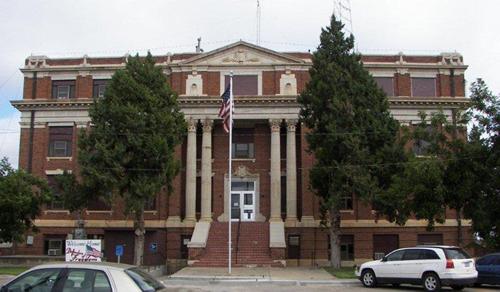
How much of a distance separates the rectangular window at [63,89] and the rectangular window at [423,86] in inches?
993

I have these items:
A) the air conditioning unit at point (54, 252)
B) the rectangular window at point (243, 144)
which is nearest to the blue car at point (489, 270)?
the rectangular window at point (243, 144)

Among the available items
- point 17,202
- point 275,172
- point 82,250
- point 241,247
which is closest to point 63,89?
point 17,202

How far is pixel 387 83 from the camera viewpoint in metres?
41.4

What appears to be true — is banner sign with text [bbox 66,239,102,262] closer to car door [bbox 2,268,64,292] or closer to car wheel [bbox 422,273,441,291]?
car wheel [bbox 422,273,441,291]

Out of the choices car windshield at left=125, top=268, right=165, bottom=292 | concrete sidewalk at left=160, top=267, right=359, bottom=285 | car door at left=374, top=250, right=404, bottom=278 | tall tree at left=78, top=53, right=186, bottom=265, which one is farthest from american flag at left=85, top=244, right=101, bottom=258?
car windshield at left=125, top=268, right=165, bottom=292

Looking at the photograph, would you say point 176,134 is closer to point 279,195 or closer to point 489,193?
point 279,195

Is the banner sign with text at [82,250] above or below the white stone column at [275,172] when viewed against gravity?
below

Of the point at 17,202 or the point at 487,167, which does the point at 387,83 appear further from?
the point at 17,202

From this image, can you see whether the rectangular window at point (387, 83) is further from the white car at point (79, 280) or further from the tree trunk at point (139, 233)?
the white car at point (79, 280)

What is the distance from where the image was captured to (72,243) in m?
26.0

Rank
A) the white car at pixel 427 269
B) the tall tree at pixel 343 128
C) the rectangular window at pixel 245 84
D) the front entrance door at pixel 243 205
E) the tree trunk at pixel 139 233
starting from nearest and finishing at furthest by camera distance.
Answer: the white car at pixel 427 269
the tall tree at pixel 343 128
the tree trunk at pixel 139 233
the rectangular window at pixel 245 84
the front entrance door at pixel 243 205

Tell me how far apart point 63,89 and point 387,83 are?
78.7 ft

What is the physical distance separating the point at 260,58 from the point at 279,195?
32.4ft

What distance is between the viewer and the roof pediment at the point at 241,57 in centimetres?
4044
